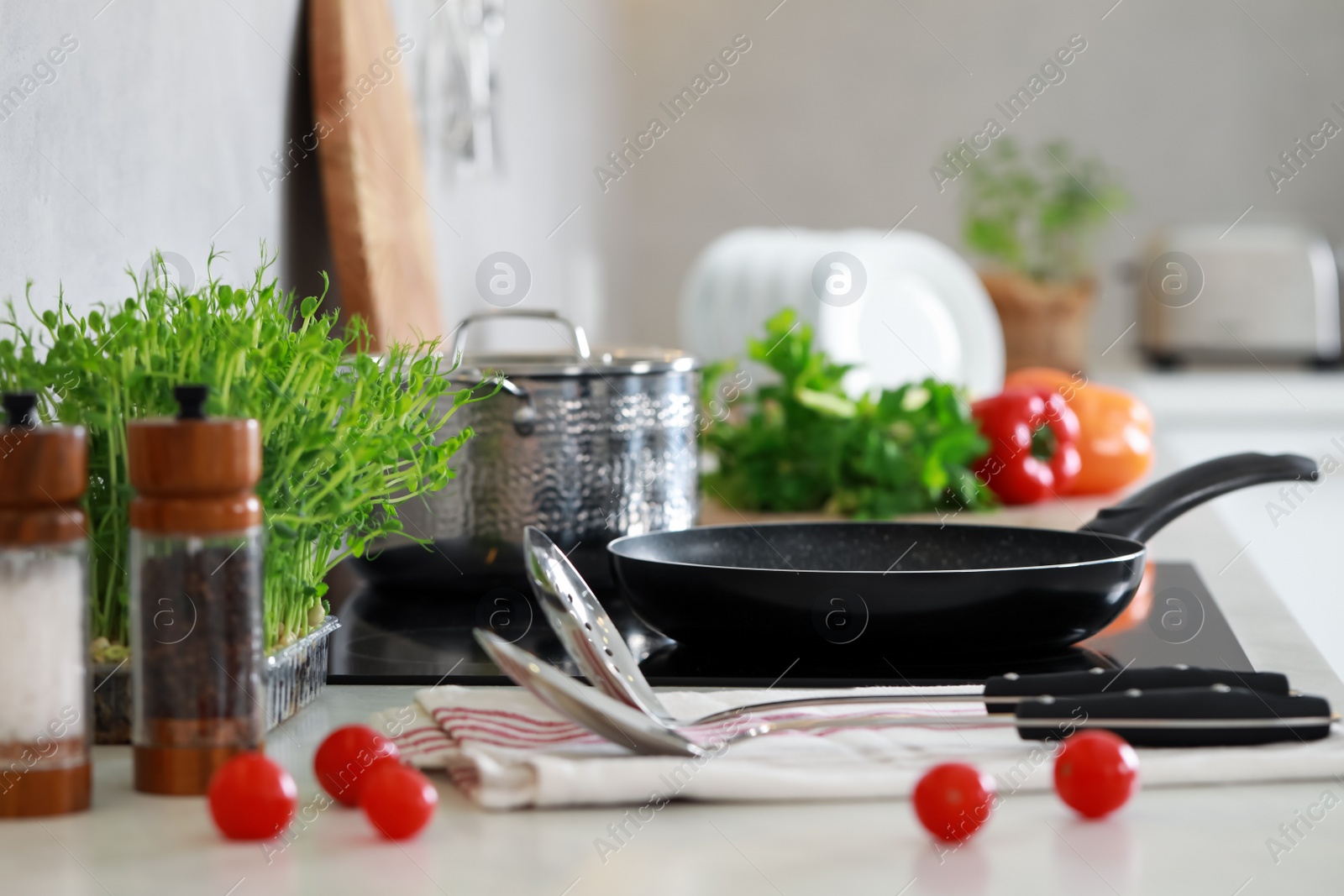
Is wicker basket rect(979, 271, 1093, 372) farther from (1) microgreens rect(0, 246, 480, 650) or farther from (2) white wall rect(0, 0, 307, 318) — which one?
(1) microgreens rect(0, 246, 480, 650)

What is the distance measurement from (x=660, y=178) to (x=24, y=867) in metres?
3.67

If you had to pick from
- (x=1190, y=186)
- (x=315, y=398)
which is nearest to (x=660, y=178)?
(x=1190, y=186)

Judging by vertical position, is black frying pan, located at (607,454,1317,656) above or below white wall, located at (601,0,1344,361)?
below

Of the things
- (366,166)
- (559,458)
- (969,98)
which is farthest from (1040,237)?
(559,458)

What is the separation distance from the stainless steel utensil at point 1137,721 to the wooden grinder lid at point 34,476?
15 cm

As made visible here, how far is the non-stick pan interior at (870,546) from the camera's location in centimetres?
80

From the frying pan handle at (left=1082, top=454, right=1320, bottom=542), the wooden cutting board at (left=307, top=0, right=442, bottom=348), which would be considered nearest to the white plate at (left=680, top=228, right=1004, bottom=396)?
the wooden cutting board at (left=307, top=0, right=442, bottom=348)

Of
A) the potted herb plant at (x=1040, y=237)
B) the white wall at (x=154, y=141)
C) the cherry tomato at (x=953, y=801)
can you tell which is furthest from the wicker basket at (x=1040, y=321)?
the cherry tomato at (x=953, y=801)

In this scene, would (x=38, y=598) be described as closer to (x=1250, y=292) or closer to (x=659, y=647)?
(x=659, y=647)

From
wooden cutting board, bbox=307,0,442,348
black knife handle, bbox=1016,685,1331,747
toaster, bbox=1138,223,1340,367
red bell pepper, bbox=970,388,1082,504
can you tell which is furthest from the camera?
toaster, bbox=1138,223,1340,367

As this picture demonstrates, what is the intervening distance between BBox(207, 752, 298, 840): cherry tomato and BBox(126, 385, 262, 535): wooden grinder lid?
0.26ft

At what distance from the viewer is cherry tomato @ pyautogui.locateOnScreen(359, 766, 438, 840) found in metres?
0.44

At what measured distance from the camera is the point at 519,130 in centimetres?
228

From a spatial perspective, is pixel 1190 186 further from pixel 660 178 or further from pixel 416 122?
pixel 416 122
